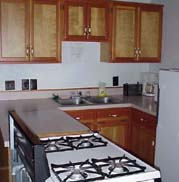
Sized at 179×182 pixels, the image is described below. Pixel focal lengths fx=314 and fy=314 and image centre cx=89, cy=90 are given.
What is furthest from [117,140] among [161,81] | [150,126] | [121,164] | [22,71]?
[121,164]

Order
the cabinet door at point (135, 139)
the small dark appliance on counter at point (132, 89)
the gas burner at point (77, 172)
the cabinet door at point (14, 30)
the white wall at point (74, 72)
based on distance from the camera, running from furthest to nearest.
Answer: the small dark appliance on counter at point (132, 89)
the white wall at point (74, 72)
the cabinet door at point (135, 139)
the cabinet door at point (14, 30)
the gas burner at point (77, 172)

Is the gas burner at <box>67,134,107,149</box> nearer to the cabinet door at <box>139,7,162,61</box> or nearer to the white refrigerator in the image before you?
the white refrigerator

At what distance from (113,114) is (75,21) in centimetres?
116

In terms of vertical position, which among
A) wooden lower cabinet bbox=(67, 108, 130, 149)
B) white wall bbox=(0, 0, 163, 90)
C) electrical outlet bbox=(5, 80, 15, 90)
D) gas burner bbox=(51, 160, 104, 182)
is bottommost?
wooden lower cabinet bbox=(67, 108, 130, 149)

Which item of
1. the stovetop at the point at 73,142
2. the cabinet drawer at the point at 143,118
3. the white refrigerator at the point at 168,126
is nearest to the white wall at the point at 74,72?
the cabinet drawer at the point at 143,118

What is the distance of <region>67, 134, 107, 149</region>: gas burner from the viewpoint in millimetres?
1842

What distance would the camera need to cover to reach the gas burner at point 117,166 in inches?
55.3

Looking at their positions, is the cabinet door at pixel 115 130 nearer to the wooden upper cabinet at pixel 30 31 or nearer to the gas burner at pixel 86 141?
the wooden upper cabinet at pixel 30 31

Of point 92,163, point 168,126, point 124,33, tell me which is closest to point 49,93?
point 124,33

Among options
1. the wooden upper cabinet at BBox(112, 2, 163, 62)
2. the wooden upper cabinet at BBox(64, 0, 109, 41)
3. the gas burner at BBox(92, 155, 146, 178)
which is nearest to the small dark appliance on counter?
the wooden upper cabinet at BBox(112, 2, 163, 62)

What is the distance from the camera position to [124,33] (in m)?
3.88

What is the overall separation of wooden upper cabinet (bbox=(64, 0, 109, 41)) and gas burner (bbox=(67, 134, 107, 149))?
182 cm

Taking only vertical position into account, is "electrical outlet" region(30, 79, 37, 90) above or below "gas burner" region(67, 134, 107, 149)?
above

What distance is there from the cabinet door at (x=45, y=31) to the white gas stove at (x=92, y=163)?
1737mm
